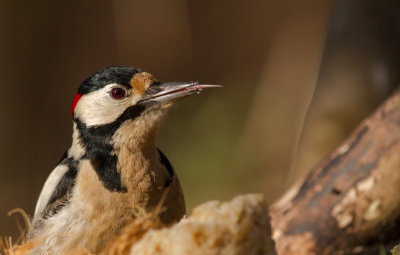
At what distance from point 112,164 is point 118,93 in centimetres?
23

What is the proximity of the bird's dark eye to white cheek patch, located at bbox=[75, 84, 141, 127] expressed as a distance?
0.5 inches

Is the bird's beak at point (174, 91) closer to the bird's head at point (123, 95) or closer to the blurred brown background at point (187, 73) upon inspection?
the bird's head at point (123, 95)

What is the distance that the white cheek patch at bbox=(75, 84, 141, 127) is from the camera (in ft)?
6.33

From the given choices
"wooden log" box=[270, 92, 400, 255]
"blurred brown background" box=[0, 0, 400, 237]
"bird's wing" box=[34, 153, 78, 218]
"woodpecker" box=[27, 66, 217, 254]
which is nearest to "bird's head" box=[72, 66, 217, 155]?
"woodpecker" box=[27, 66, 217, 254]

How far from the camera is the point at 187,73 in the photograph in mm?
4961

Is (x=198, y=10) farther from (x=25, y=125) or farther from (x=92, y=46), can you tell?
(x=25, y=125)

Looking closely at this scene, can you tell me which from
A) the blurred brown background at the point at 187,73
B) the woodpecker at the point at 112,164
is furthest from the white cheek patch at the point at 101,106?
the blurred brown background at the point at 187,73

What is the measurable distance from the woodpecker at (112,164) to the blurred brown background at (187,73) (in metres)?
2.25

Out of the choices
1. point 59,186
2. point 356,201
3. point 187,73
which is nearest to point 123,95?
point 59,186

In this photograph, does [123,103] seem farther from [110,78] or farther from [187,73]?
[187,73]

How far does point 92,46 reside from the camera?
15.9 feet

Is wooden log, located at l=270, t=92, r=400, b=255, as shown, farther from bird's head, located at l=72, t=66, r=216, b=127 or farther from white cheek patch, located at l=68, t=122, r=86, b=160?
white cheek patch, located at l=68, t=122, r=86, b=160

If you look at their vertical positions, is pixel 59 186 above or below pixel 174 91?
below

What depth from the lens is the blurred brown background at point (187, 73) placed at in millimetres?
4480
